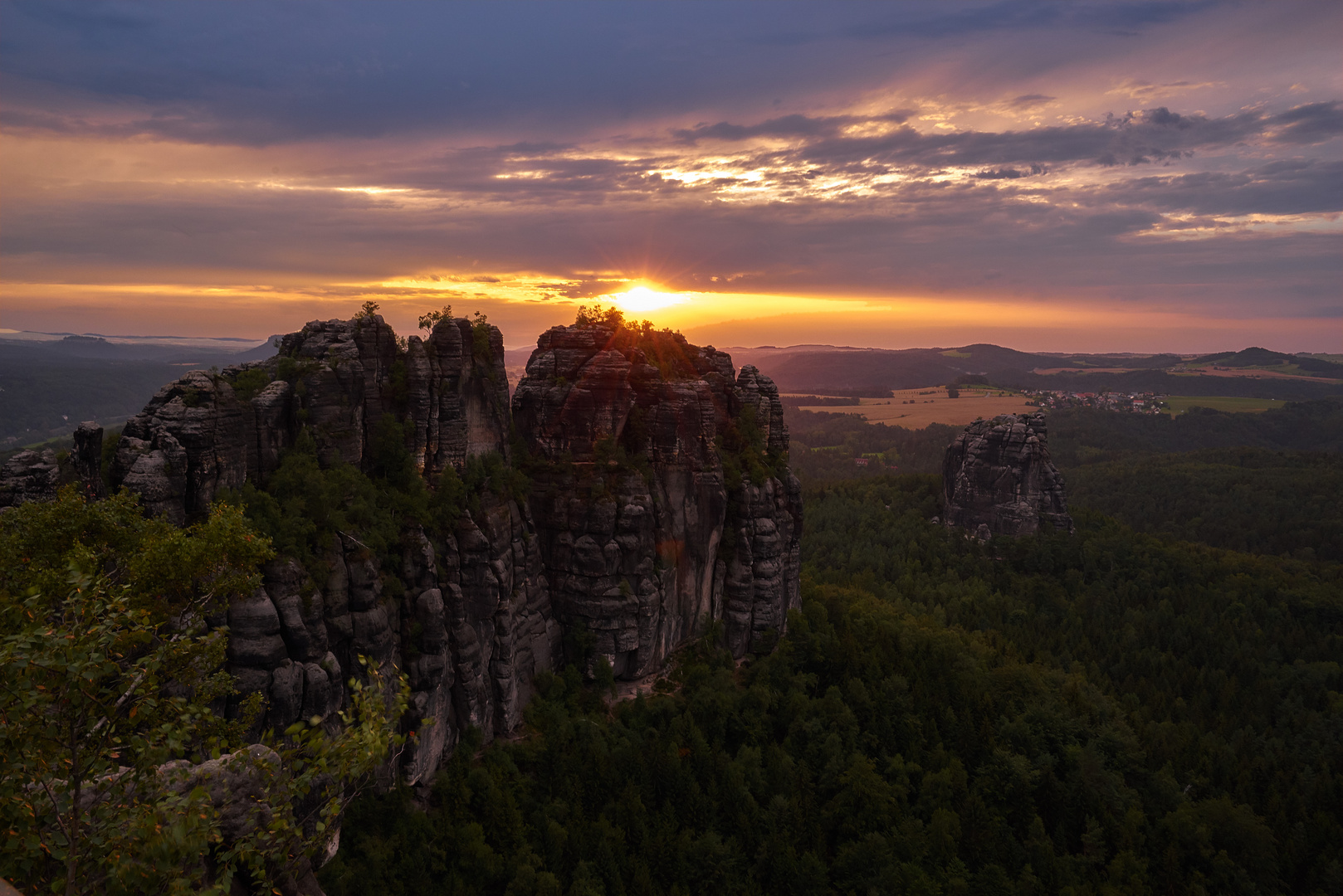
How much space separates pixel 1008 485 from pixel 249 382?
118594 mm

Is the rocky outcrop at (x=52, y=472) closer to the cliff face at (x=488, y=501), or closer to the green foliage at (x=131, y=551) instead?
the cliff face at (x=488, y=501)

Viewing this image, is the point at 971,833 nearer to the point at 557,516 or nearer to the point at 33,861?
the point at 557,516

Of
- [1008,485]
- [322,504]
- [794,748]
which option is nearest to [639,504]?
[794,748]

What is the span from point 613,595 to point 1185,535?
137 meters

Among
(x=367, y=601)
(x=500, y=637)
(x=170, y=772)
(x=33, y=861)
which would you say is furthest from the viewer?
(x=500, y=637)

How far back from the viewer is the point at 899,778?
5275cm

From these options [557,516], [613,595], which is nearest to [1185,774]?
[613,595]

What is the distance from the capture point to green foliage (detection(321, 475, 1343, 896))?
41.9 meters

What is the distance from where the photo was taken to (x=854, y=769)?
50.9 m

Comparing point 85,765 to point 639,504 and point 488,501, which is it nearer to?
point 488,501

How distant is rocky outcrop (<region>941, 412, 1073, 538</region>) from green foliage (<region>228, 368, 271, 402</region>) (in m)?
116

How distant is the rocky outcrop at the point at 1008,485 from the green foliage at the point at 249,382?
116 m

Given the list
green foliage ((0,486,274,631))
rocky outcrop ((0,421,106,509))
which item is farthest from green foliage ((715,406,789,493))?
rocky outcrop ((0,421,106,509))

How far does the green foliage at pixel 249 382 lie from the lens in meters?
37.6
